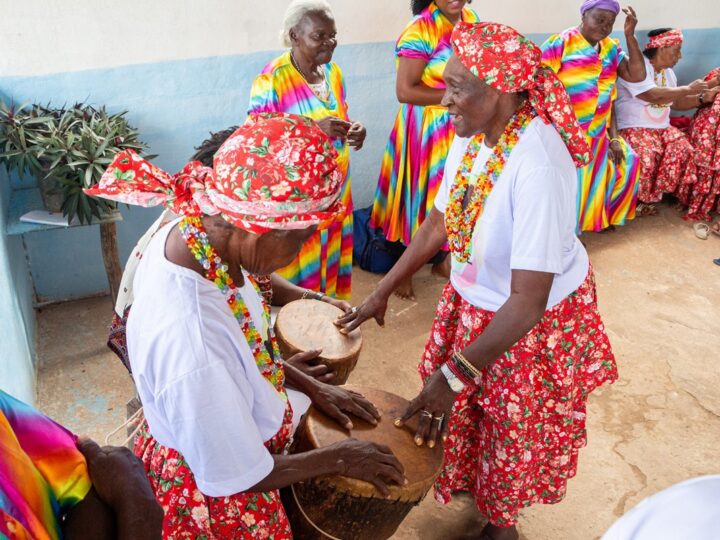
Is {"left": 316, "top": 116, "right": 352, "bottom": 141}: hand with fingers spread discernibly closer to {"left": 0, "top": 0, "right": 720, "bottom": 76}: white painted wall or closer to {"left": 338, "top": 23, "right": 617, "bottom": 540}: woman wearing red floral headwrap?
{"left": 338, "top": 23, "right": 617, "bottom": 540}: woman wearing red floral headwrap

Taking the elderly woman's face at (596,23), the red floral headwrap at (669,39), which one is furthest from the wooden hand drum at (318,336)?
the red floral headwrap at (669,39)

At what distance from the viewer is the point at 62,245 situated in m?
4.06

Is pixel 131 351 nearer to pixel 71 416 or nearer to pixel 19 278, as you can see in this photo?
pixel 71 416

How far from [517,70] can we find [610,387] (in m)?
2.46

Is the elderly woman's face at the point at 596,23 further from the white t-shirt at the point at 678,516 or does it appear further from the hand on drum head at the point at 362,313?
the white t-shirt at the point at 678,516

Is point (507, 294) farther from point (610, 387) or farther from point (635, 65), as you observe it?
point (635, 65)

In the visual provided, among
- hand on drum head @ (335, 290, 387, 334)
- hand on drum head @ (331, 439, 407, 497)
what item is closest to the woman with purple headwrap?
hand on drum head @ (335, 290, 387, 334)

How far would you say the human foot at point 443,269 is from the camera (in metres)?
4.81

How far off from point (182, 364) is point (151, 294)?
20cm

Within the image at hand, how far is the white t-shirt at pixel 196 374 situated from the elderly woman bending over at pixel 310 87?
165cm

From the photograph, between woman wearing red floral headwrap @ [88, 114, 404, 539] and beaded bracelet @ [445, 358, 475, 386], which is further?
beaded bracelet @ [445, 358, 475, 386]

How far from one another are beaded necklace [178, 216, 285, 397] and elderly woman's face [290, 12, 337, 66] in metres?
1.89

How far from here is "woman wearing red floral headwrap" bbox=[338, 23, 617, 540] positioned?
2027 mm

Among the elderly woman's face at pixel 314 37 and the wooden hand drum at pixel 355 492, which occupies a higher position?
the elderly woman's face at pixel 314 37
